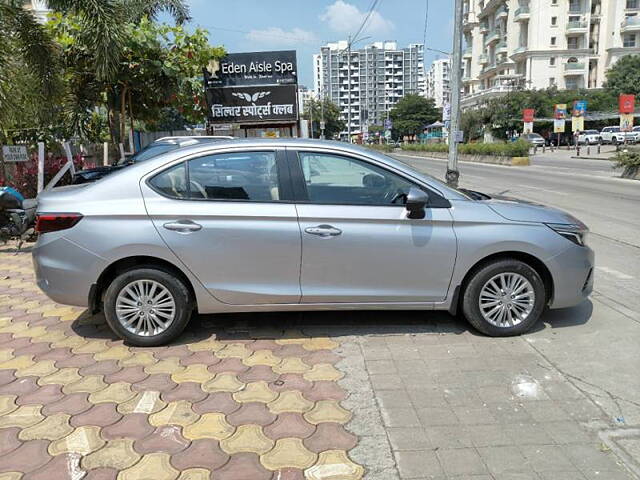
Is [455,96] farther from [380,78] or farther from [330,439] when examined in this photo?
[380,78]

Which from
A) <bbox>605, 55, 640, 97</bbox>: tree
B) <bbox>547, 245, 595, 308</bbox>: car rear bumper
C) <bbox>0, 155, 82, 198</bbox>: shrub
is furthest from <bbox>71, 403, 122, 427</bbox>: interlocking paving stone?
<bbox>605, 55, 640, 97</bbox>: tree

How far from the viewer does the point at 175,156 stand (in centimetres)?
413

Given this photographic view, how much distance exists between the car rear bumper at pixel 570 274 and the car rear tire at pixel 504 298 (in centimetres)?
13

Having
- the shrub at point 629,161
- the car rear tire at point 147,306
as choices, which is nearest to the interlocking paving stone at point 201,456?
the car rear tire at point 147,306

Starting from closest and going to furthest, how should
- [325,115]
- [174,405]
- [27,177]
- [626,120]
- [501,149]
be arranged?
1. [174,405]
2. [27,177]
3. [501,149]
4. [626,120]
5. [325,115]

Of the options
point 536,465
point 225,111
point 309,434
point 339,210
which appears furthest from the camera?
point 225,111

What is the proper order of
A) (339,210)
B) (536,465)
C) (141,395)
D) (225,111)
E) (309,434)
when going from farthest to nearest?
(225,111) → (339,210) → (141,395) → (309,434) → (536,465)

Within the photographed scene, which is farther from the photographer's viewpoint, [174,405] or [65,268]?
[65,268]

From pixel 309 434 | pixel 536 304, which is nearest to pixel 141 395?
pixel 309 434

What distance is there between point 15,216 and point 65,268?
5.04m

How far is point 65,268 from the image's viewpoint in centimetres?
399

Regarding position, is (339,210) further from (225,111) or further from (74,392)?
(225,111)

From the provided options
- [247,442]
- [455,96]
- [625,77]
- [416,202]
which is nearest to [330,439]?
[247,442]

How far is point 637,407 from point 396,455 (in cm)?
165
